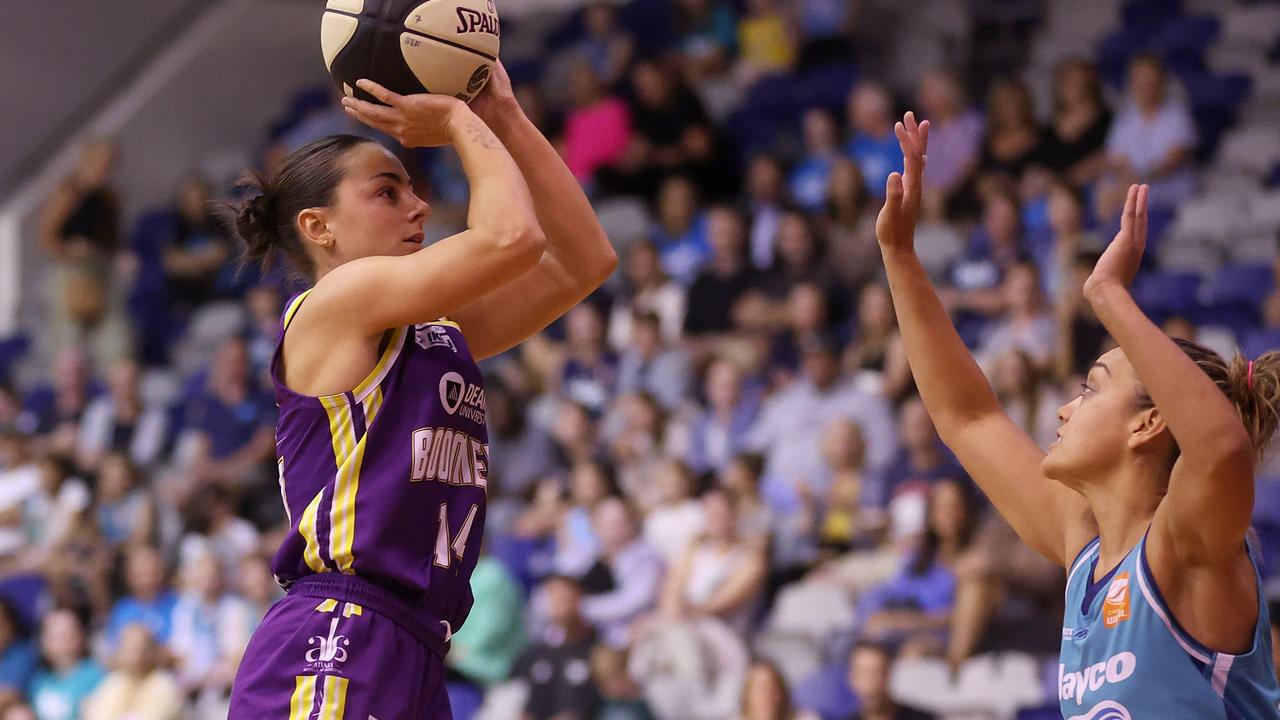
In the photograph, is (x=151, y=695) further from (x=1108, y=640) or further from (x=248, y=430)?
(x=1108, y=640)

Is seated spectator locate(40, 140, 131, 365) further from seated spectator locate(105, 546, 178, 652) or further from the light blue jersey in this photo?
the light blue jersey

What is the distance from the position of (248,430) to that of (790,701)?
4.95 meters

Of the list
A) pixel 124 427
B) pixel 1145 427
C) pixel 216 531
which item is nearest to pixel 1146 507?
pixel 1145 427

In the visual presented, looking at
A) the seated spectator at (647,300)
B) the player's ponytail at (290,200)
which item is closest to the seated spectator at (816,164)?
the seated spectator at (647,300)

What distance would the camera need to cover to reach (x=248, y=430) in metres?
10.6

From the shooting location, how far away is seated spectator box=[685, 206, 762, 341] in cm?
924

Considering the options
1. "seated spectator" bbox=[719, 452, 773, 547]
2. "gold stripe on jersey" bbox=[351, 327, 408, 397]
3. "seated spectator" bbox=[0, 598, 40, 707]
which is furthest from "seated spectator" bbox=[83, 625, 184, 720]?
"gold stripe on jersey" bbox=[351, 327, 408, 397]

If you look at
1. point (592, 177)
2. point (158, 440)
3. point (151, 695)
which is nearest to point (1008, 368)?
point (592, 177)

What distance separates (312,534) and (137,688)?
643 cm

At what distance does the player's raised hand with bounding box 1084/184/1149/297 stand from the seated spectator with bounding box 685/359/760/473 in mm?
5598

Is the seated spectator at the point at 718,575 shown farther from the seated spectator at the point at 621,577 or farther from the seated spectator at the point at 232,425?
the seated spectator at the point at 232,425

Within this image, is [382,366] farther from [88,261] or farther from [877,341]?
[88,261]

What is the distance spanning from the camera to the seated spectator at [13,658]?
928cm

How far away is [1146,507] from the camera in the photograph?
2.96 m
